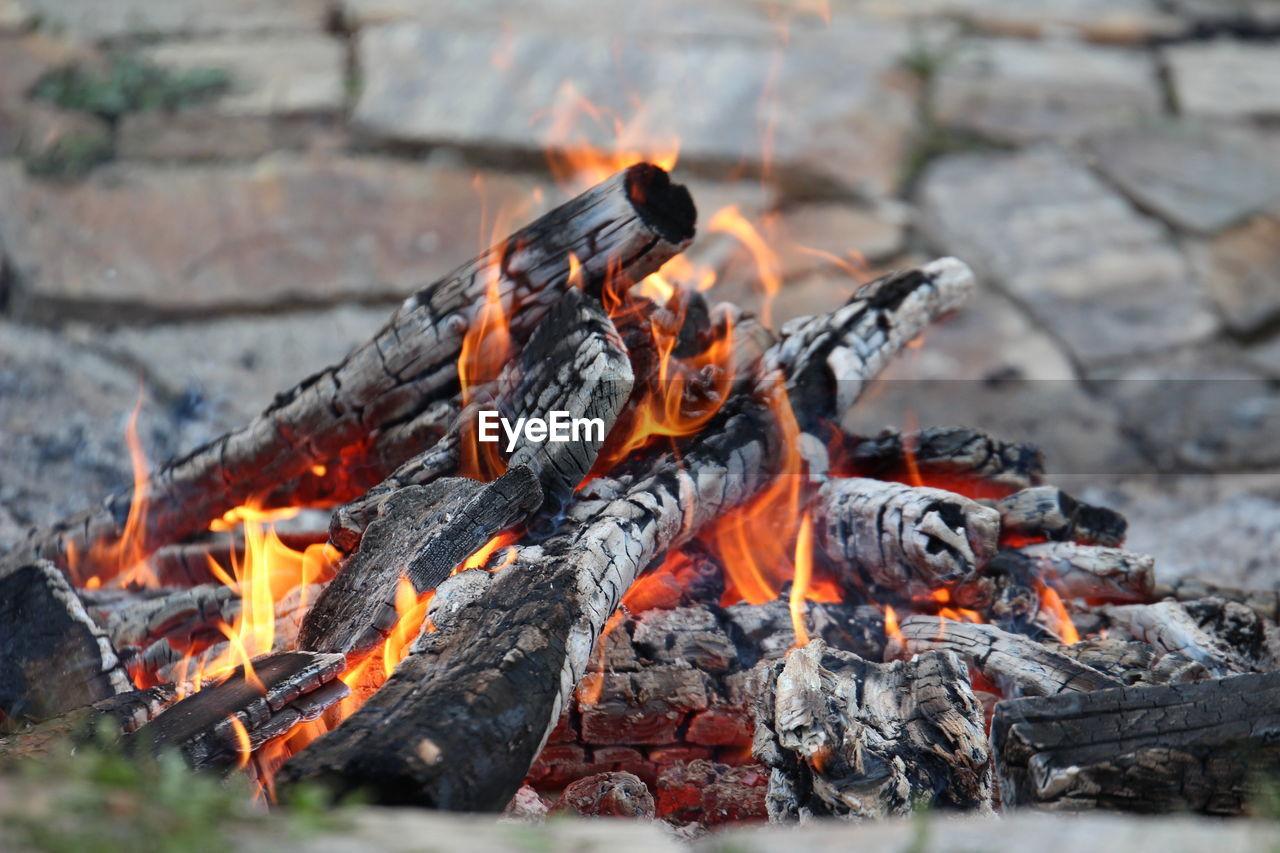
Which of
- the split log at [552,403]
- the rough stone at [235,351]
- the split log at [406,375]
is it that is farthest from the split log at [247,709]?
the rough stone at [235,351]

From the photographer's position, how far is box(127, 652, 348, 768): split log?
1.85 m

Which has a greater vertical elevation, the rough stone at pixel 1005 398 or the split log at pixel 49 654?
the split log at pixel 49 654

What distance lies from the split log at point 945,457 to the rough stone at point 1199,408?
183 centimetres

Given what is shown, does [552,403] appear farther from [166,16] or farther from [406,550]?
[166,16]

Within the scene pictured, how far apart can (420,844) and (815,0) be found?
610 cm

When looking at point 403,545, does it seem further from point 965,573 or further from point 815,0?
point 815,0

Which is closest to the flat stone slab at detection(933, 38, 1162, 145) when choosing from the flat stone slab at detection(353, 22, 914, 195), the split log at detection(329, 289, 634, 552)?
the flat stone slab at detection(353, 22, 914, 195)

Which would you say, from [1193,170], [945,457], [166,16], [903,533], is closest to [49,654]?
[903,533]

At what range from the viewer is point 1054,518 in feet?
8.80

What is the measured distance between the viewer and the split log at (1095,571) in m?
2.57

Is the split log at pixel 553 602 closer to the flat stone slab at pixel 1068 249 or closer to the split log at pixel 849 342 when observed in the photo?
the split log at pixel 849 342

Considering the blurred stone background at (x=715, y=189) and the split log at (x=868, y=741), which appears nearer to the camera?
the split log at (x=868, y=741)

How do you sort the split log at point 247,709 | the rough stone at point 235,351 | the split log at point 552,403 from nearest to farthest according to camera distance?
the split log at point 247,709 < the split log at point 552,403 < the rough stone at point 235,351

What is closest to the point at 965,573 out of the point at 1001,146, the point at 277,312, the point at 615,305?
the point at 615,305
